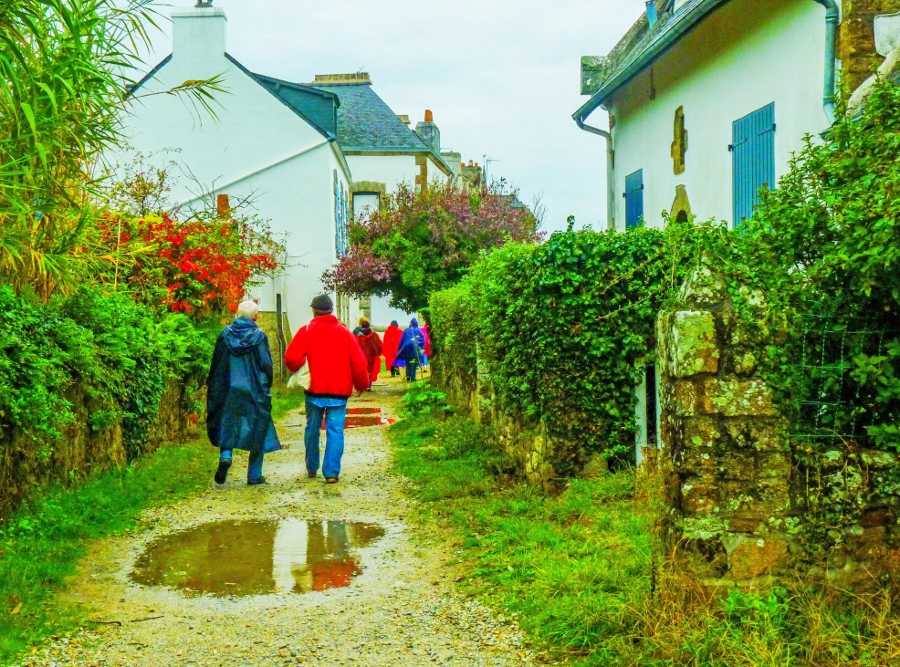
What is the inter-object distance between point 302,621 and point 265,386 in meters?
4.67

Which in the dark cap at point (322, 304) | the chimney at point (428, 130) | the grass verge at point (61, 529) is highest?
the chimney at point (428, 130)

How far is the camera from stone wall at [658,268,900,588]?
421 cm

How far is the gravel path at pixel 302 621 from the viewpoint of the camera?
4.73 metres

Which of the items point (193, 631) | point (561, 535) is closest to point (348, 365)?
point (561, 535)

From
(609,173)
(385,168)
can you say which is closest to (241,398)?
(609,173)

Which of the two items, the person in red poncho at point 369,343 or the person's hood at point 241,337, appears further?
the person in red poncho at point 369,343

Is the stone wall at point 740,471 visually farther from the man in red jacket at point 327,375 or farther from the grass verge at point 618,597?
the man in red jacket at point 327,375

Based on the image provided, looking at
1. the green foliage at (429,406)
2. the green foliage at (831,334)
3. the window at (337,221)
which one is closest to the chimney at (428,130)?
the window at (337,221)

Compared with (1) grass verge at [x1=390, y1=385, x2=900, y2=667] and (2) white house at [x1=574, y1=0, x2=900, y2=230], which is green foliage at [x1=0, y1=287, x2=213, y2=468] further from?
(2) white house at [x1=574, y1=0, x2=900, y2=230]

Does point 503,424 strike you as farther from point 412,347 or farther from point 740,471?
point 412,347

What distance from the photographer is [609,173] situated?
57.5ft

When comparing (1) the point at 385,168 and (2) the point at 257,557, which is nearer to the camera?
(2) the point at 257,557

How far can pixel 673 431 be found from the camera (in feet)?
14.5

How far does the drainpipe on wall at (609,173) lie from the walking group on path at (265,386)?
28.1 feet
